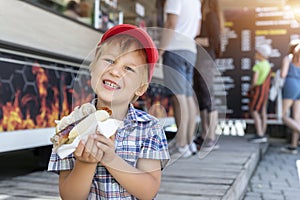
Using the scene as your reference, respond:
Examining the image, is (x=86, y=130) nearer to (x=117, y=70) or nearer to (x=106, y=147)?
(x=106, y=147)

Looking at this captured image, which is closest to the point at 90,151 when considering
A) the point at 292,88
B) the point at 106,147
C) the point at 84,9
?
the point at 106,147

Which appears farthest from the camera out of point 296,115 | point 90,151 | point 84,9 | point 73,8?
point 296,115

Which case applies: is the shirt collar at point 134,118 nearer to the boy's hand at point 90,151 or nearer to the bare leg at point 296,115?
the boy's hand at point 90,151

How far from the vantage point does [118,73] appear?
1.07 meters

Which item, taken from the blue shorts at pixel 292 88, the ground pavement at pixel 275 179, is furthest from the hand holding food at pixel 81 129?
the blue shorts at pixel 292 88

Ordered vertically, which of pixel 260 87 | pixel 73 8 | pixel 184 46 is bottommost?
pixel 260 87

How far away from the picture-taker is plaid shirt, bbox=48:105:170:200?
1.19 metres

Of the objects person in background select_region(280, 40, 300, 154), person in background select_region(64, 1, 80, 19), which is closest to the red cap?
person in background select_region(64, 1, 80, 19)

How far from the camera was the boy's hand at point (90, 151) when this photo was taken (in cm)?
97

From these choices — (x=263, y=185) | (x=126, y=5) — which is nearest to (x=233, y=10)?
(x=126, y=5)

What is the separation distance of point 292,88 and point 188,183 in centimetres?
316

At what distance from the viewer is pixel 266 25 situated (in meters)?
7.38

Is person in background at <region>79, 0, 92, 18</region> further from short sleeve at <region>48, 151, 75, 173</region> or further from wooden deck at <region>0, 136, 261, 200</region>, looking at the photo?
short sleeve at <region>48, 151, 75, 173</region>

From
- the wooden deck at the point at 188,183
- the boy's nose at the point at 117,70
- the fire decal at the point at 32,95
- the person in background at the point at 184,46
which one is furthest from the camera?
the fire decal at the point at 32,95
